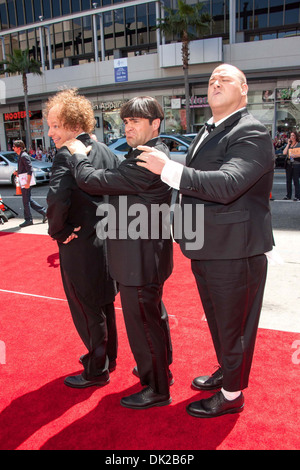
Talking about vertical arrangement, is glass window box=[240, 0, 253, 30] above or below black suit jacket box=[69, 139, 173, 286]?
above

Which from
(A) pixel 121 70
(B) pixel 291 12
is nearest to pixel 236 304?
(B) pixel 291 12

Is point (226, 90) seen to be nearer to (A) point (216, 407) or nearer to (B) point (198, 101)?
(A) point (216, 407)

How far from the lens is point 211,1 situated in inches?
1027

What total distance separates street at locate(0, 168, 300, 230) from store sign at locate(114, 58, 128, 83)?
1504 cm

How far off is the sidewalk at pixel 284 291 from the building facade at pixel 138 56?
20.5m

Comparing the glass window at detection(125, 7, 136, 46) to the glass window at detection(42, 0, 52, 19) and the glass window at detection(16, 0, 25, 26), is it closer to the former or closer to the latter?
the glass window at detection(42, 0, 52, 19)

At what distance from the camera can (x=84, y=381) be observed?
288 centimetres

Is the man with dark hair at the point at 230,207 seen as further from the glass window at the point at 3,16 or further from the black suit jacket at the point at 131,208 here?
the glass window at the point at 3,16

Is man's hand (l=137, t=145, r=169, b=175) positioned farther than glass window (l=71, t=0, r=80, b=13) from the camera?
No

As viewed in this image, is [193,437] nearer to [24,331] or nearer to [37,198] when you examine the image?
[24,331]

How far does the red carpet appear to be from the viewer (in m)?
2.32

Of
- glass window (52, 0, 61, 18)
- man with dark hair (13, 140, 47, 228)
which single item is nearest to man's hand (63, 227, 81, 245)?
man with dark hair (13, 140, 47, 228)

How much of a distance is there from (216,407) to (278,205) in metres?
7.90
